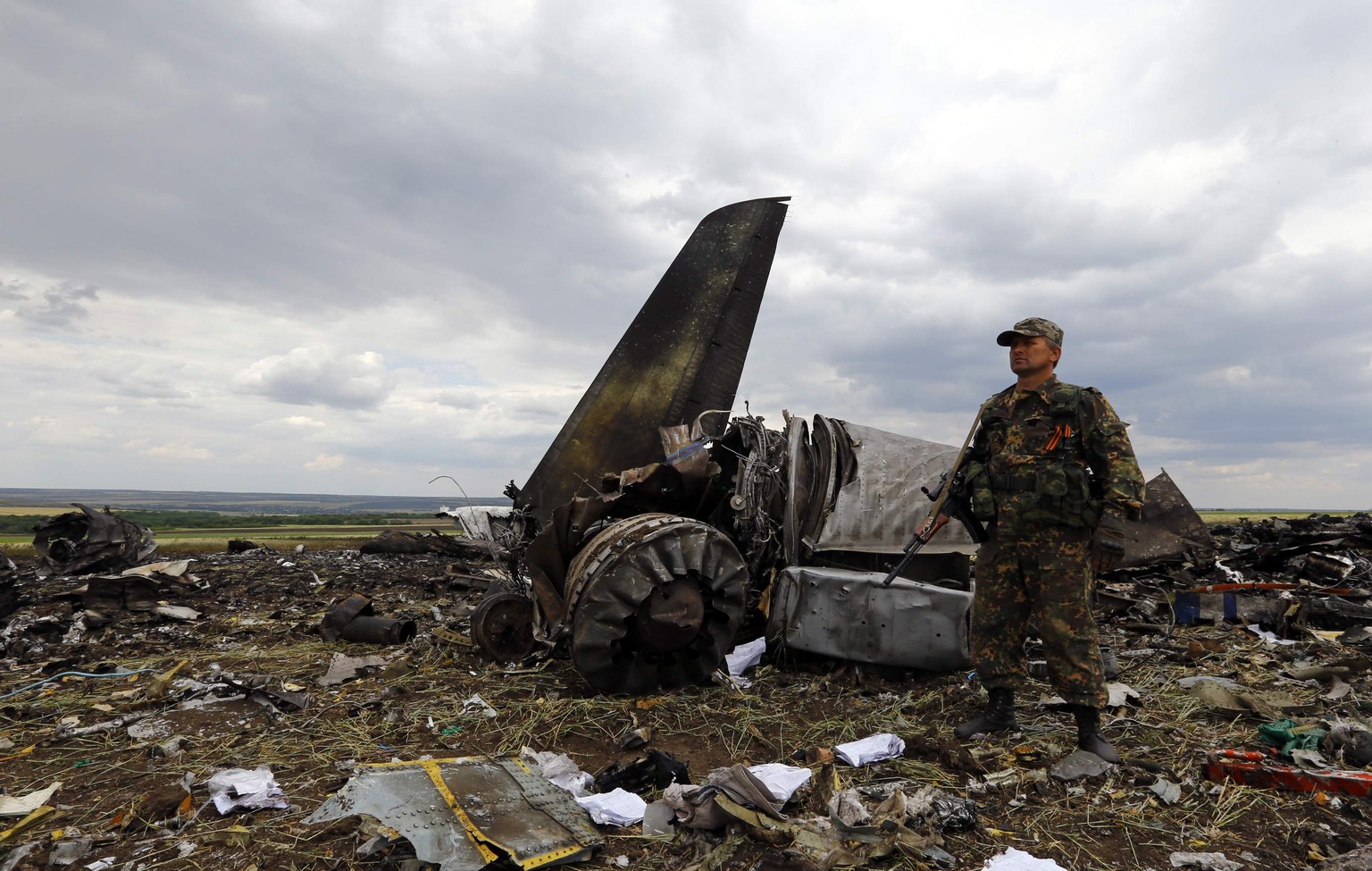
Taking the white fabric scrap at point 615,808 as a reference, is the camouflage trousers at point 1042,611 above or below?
above

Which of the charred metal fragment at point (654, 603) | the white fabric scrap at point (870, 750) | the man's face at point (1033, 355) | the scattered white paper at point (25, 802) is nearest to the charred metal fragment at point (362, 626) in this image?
the charred metal fragment at point (654, 603)

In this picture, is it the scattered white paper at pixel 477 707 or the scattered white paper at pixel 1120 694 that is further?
the scattered white paper at pixel 477 707

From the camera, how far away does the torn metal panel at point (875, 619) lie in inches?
195

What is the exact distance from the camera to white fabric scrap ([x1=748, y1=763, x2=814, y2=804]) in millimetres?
3246

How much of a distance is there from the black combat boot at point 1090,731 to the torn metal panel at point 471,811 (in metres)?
2.49

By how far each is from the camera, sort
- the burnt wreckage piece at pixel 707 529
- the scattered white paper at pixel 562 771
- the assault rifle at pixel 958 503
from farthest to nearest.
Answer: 1. the burnt wreckage piece at pixel 707 529
2. the assault rifle at pixel 958 503
3. the scattered white paper at pixel 562 771

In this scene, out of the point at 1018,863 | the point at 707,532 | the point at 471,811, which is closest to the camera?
the point at 1018,863

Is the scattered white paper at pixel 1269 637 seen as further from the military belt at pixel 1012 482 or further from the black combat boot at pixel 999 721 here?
the military belt at pixel 1012 482

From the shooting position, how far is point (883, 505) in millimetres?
5777

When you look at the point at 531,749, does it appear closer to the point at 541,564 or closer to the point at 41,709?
the point at 541,564

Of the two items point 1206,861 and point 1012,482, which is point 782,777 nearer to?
point 1206,861

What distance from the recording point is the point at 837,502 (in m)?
5.82

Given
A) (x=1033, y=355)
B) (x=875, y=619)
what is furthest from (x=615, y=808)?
(x=1033, y=355)

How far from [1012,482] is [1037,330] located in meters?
0.85
